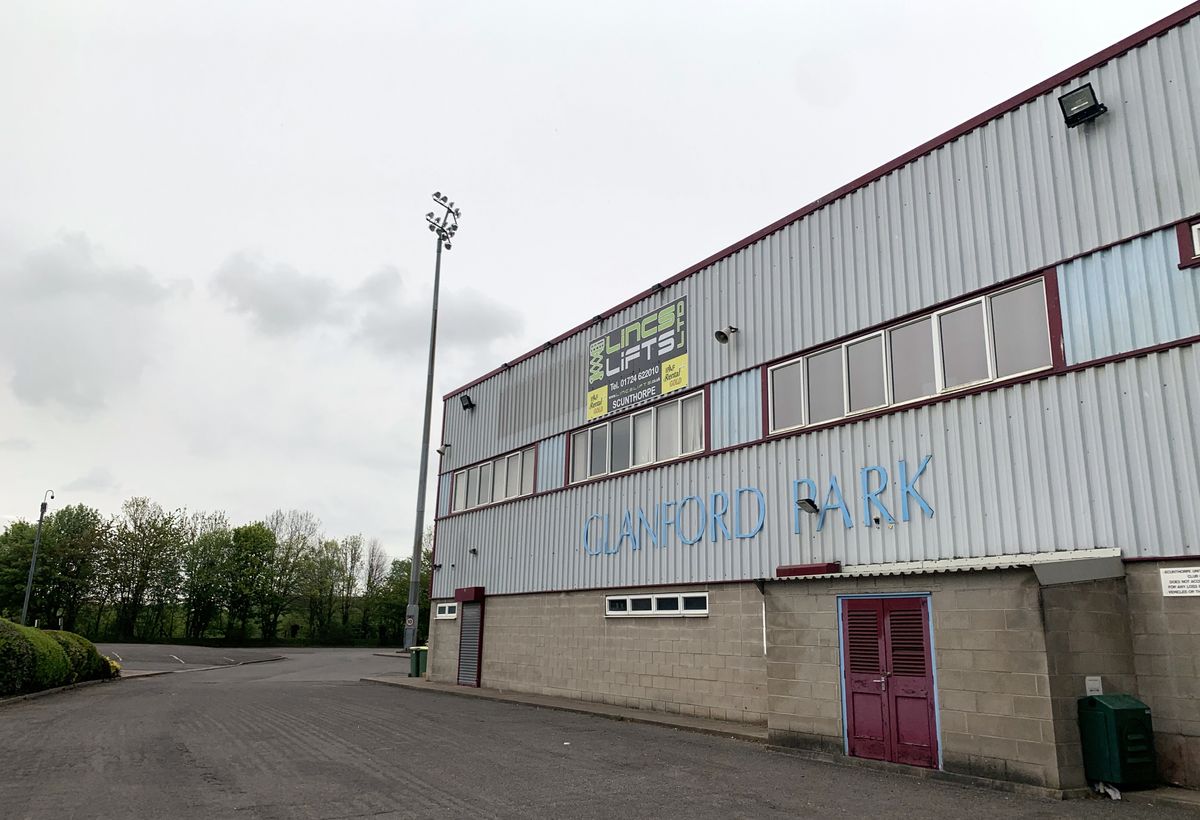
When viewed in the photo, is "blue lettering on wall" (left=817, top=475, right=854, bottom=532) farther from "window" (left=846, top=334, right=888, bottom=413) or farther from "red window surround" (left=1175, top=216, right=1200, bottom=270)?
"red window surround" (left=1175, top=216, right=1200, bottom=270)

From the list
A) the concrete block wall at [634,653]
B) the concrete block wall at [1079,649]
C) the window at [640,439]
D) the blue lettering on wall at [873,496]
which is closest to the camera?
the concrete block wall at [1079,649]

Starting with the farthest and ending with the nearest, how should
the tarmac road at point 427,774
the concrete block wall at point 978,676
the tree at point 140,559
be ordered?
the tree at point 140,559 < the concrete block wall at point 978,676 < the tarmac road at point 427,774

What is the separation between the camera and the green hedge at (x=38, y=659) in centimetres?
1669

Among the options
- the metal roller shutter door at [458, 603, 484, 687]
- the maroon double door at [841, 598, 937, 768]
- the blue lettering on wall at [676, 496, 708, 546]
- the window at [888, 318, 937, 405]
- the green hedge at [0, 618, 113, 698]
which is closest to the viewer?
the maroon double door at [841, 598, 937, 768]

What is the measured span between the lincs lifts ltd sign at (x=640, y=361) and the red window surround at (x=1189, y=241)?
27.4ft

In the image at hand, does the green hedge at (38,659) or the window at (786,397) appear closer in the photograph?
the window at (786,397)

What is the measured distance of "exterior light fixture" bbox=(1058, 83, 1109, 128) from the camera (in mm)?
9820

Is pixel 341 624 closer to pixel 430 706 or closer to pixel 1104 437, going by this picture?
pixel 430 706

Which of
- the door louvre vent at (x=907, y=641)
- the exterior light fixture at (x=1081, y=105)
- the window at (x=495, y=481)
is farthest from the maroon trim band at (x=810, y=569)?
the window at (x=495, y=481)

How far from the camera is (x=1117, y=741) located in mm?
7770

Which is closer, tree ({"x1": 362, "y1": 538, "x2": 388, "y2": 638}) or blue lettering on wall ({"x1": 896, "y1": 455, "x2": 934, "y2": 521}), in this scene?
blue lettering on wall ({"x1": 896, "y1": 455, "x2": 934, "y2": 521})

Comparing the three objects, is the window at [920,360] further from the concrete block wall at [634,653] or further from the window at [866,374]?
the concrete block wall at [634,653]

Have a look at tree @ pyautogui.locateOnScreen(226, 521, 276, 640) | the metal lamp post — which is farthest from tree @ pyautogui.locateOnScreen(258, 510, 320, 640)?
the metal lamp post

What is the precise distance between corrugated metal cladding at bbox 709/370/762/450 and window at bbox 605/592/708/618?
9.10 ft
